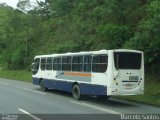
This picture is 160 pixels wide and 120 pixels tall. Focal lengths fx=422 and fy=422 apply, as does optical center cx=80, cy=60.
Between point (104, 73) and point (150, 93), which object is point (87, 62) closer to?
point (104, 73)

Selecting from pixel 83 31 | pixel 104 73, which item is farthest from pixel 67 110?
pixel 83 31

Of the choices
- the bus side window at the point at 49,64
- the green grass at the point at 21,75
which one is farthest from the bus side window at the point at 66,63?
the green grass at the point at 21,75

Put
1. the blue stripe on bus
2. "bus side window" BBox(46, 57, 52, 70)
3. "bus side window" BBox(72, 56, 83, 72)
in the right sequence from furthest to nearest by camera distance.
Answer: "bus side window" BBox(46, 57, 52, 70), "bus side window" BBox(72, 56, 83, 72), the blue stripe on bus

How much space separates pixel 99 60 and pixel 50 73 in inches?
289

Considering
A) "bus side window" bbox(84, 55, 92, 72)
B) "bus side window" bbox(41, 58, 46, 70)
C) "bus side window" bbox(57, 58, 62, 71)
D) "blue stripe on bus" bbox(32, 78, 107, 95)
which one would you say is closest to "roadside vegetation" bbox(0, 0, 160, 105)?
"blue stripe on bus" bbox(32, 78, 107, 95)

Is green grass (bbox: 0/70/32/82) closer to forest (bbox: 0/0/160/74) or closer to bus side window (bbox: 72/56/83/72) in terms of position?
forest (bbox: 0/0/160/74)

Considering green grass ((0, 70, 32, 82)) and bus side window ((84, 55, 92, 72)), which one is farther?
green grass ((0, 70, 32, 82))

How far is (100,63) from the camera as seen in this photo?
20828 mm

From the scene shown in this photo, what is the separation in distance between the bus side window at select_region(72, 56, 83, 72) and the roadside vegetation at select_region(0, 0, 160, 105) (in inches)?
135

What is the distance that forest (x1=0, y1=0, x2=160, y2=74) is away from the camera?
26.8 meters

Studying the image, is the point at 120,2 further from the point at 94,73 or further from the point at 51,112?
the point at 51,112

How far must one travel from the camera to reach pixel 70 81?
2411 centimetres

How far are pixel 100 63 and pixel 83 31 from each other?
25.7 meters

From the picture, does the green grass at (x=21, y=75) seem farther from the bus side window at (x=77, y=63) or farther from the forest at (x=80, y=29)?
the bus side window at (x=77, y=63)
